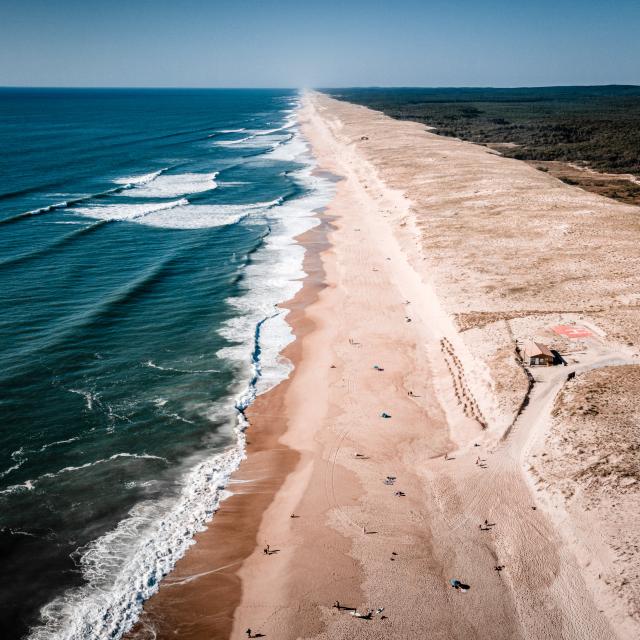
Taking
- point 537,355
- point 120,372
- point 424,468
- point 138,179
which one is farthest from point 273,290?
point 138,179

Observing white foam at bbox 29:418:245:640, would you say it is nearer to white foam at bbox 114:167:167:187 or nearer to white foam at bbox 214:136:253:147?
white foam at bbox 114:167:167:187

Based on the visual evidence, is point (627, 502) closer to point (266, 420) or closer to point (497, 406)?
point (497, 406)

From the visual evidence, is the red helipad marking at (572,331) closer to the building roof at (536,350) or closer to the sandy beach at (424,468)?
the sandy beach at (424,468)

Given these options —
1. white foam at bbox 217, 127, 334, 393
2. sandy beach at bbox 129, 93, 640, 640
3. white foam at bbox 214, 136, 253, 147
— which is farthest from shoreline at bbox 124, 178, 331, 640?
white foam at bbox 214, 136, 253, 147

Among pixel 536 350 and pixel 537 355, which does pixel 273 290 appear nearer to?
pixel 536 350

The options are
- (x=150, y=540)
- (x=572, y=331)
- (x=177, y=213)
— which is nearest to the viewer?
(x=150, y=540)
